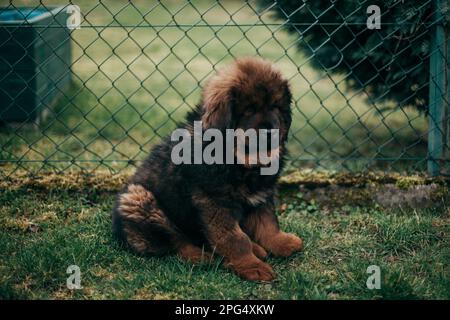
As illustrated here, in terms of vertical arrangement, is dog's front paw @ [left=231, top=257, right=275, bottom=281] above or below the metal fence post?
below

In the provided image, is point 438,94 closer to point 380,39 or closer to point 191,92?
point 380,39

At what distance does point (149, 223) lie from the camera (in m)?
3.02

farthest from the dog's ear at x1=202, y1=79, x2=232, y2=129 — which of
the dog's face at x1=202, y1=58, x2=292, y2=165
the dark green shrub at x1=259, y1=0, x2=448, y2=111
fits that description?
the dark green shrub at x1=259, y1=0, x2=448, y2=111

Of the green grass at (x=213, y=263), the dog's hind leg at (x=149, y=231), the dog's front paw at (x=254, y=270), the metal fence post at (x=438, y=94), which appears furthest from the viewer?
the metal fence post at (x=438, y=94)

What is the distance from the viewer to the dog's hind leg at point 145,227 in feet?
9.93

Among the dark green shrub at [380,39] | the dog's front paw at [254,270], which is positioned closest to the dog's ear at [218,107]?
the dog's front paw at [254,270]

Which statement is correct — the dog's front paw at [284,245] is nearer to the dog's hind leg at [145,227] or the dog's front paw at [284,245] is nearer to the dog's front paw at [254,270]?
the dog's front paw at [254,270]

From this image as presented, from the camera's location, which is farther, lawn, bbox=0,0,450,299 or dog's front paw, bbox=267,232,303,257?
dog's front paw, bbox=267,232,303,257

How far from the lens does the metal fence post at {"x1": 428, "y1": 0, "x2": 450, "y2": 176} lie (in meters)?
3.58

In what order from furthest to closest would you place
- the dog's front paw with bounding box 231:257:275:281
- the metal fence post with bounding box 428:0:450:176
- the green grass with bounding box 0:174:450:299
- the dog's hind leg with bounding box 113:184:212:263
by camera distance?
the metal fence post with bounding box 428:0:450:176 → the dog's hind leg with bounding box 113:184:212:263 → the dog's front paw with bounding box 231:257:275:281 → the green grass with bounding box 0:174:450:299

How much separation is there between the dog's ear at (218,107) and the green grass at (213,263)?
812 mm

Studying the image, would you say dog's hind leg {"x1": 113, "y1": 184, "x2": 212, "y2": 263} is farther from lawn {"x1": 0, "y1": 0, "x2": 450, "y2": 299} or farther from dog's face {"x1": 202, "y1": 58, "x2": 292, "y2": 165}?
dog's face {"x1": 202, "y1": 58, "x2": 292, "y2": 165}

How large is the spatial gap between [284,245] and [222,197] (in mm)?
534

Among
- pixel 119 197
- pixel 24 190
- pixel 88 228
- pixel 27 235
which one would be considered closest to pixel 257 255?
pixel 119 197
